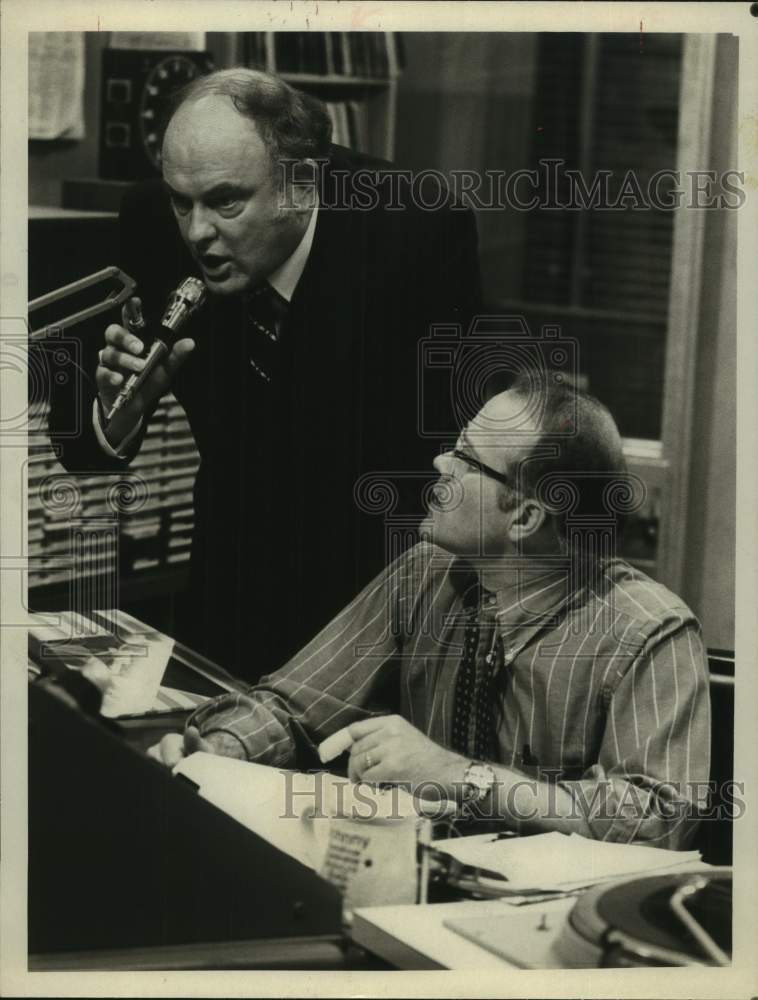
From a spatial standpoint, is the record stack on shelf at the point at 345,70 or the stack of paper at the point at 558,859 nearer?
the stack of paper at the point at 558,859

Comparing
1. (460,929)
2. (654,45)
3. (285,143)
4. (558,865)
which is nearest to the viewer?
(460,929)

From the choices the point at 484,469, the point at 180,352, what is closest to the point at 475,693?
the point at 484,469

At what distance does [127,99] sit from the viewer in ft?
6.14

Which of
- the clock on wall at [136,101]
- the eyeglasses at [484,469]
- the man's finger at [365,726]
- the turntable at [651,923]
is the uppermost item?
the clock on wall at [136,101]

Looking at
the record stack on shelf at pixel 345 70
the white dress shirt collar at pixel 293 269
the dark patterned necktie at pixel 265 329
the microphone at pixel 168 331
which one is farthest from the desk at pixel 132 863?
the record stack on shelf at pixel 345 70

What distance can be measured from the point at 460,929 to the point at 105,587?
2.26ft

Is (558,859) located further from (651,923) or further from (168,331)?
(168,331)

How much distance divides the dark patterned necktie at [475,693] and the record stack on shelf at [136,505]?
42cm

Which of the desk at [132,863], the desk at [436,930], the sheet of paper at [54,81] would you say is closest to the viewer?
the desk at [436,930]

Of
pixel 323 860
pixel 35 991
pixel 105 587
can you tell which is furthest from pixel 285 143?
pixel 35 991

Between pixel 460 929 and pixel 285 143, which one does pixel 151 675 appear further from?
pixel 285 143

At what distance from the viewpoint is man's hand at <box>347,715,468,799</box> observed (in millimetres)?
1761

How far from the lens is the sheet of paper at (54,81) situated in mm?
1780

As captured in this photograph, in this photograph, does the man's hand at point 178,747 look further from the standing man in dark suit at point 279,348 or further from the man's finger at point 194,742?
the standing man in dark suit at point 279,348
